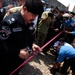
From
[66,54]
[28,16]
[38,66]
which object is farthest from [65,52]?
[28,16]

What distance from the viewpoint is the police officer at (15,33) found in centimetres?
214

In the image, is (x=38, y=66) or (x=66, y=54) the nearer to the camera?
(x=66, y=54)

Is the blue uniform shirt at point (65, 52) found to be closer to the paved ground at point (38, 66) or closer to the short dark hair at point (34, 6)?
the paved ground at point (38, 66)

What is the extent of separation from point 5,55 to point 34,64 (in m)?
3.99

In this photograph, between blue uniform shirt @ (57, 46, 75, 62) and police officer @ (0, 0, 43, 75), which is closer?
police officer @ (0, 0, 43, 75)

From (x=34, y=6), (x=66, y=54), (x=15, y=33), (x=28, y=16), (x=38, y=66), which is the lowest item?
(x=38, y=66)

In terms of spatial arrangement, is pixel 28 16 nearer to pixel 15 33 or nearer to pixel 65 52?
pixel 15 33

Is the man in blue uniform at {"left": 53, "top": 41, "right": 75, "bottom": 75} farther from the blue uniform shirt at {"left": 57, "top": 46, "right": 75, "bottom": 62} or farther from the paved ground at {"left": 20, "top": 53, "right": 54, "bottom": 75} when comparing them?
the paved ground at {"left": 20, "top": 53, "right": 54, "bottom": 75}

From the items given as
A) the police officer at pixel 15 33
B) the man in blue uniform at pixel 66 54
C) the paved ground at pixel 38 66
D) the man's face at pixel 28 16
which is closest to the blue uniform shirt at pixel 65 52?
the man in blue uniform at pixel 66 54

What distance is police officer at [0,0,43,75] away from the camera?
2.14 meters

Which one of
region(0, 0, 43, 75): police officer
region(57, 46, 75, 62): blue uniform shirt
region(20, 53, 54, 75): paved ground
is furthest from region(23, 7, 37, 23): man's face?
region(57, 46, 75, 62): blue uniform shirt

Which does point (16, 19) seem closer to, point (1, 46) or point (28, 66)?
point (1, 46)

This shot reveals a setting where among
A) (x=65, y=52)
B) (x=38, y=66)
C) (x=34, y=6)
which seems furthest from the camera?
(x=38, y=66)

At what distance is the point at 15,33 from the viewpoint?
86.2 inches
